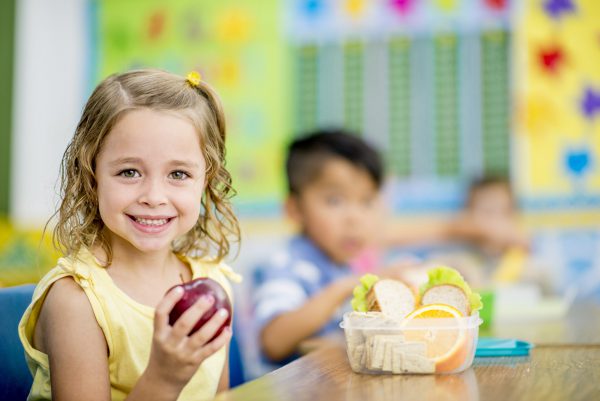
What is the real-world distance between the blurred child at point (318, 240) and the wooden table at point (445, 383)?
0.60m

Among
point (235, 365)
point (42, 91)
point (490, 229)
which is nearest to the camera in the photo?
point (235, 365)

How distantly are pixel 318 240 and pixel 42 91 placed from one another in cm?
251

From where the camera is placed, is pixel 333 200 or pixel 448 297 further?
pixel 333 200

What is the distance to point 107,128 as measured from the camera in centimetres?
110

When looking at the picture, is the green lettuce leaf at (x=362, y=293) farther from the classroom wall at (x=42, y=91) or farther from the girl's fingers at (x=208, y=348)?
the classroom wall at (x=42, y=91)

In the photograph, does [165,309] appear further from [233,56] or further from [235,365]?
[233,56]

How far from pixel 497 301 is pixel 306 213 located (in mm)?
625

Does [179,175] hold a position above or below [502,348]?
above

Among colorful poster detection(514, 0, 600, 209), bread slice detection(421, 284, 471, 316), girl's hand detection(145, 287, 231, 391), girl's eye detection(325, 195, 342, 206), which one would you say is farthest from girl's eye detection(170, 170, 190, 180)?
colorful poster detection(514, 0, 600, 209)

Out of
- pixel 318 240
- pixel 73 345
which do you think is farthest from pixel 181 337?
pixel 318 240

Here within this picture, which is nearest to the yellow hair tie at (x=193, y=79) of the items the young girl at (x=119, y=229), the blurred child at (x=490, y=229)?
the young girl at (x=119, y=229)

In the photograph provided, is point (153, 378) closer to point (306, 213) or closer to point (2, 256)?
point (306, 213)

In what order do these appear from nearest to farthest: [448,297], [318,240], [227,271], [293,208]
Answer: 1. [448,297]
2. [227,271]
3. [318,240]
4. [293,208]

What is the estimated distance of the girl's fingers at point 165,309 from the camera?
35.3 inches
